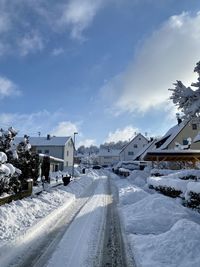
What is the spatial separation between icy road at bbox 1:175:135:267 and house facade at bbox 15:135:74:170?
59.8m

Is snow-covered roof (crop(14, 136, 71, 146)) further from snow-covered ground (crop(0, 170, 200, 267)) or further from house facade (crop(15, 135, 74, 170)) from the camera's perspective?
snow-covered ground (crop(0, 170, 200, 267))

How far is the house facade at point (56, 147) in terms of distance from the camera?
7462 cm

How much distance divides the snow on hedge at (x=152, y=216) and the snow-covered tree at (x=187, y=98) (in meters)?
3.89

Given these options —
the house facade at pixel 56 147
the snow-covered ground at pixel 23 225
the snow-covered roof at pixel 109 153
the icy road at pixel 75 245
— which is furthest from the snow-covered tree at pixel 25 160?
the snow-covered roof at pixel 109 153

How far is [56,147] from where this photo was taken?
75.1 meters

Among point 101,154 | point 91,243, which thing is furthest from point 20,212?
point 101,154

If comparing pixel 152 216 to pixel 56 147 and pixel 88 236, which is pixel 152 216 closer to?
pixel 88 236

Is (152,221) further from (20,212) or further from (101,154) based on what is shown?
(101,154)

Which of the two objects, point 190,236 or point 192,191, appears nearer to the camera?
point 190,236

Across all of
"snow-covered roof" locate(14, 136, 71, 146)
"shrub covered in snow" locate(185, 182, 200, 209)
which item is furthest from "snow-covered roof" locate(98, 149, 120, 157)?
"shrub covered in snow" locate(185, 182, 200, 209)

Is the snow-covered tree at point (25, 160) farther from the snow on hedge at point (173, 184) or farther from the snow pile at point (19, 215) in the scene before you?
the snow on hedge at point (173, 184)

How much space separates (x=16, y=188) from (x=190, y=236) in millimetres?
11844

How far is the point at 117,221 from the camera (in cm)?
1259

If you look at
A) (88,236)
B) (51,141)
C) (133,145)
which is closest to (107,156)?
(133,145)
